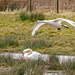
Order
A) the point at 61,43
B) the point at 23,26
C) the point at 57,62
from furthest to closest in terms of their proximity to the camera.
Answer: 1. the point at 23,26
2. the point at 61,43
3. the point at 57,62

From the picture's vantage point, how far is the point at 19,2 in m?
27.8

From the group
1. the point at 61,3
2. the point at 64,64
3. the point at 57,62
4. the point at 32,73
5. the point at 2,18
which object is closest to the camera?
the point at 32,73

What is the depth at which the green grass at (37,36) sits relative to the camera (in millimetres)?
10250

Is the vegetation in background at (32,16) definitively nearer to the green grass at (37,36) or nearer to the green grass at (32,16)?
the green grass at (32,16)

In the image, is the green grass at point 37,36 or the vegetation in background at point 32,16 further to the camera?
the vegetation in background at point 32,16

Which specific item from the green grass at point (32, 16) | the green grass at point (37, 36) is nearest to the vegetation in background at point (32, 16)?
the green grass at point (32, 16)

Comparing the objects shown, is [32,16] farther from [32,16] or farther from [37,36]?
[37,36]

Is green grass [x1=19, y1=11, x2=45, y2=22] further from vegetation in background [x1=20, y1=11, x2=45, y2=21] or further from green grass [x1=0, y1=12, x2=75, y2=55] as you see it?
green grass [x1=0, y1=12, x2=75, y2=55]

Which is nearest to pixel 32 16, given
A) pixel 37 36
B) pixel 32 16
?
pixel 32 16

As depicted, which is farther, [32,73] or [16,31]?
[16,31]

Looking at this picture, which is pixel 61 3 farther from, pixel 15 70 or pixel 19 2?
pixel 15 70

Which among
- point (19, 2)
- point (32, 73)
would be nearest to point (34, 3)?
point (19, 2)

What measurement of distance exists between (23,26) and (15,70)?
10.7m

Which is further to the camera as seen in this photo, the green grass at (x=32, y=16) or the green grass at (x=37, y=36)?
the green grass at (x=32, y=16)
